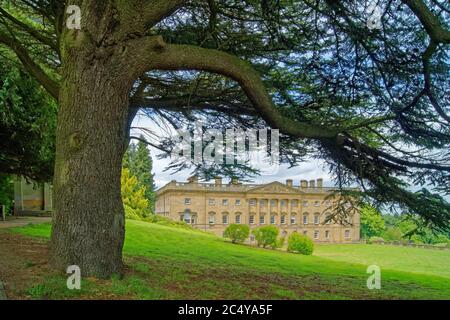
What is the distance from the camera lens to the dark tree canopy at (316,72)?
458cm

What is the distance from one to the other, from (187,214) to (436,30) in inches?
882

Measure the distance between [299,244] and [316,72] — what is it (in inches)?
845

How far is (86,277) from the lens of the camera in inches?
163

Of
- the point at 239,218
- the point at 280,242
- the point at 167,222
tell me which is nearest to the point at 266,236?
the point at 280,242

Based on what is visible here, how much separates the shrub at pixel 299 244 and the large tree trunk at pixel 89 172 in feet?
74.5

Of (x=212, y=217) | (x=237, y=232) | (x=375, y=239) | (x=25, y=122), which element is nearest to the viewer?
(x=25, y=122)

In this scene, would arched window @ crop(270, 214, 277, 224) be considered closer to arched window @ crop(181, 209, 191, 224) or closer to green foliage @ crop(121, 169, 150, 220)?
arched window @ crop(181, 209, 191, 224)

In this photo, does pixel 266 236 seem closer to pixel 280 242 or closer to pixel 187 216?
pixel 280 242

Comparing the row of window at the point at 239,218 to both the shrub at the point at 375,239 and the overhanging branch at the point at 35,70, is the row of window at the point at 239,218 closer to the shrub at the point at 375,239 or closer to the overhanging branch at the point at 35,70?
the shrub at the point at 375,239

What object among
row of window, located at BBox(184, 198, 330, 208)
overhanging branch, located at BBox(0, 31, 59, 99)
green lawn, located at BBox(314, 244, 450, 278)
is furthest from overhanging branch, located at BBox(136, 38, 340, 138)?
green lawn, located at BBox(314, 244, 450, 278)

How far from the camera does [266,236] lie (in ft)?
81.0

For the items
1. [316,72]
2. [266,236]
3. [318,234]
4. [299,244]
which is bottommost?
[318,234]

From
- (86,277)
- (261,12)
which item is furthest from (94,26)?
(261,12)
